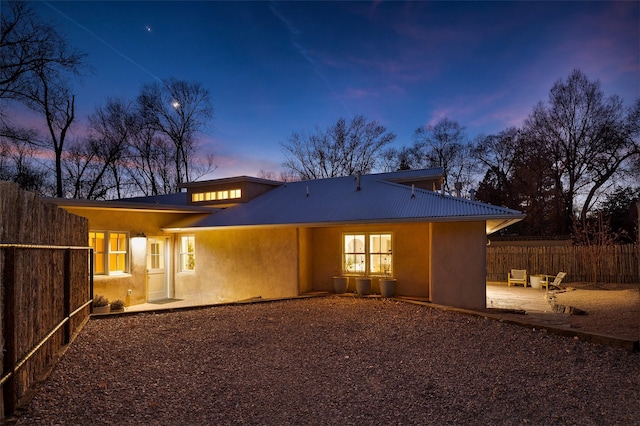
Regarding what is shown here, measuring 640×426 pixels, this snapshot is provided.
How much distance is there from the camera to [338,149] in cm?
3497

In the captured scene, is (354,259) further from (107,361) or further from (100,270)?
(107,361)

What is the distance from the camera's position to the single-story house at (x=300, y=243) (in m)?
11.4

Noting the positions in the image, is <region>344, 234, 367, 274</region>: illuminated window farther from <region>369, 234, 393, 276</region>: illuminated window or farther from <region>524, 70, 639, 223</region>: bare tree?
<region>524, 70, 639, 223</region>: bare tree

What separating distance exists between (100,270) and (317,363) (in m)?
9.56

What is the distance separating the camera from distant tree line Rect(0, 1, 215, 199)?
20078 mm

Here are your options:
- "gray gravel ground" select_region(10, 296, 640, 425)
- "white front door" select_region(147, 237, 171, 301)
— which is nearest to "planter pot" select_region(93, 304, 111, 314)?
"gray gravel ground" select_region(10, 296, 640, 425)

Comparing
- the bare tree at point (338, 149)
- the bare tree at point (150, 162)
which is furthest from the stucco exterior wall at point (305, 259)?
the bare tree at point (150, 162)

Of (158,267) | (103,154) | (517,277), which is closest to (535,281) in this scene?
(517,277)

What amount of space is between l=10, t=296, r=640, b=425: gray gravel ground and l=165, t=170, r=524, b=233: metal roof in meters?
3.42

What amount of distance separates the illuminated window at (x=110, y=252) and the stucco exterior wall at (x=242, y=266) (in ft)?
7.34

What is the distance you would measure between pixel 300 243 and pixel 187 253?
4.69 meters

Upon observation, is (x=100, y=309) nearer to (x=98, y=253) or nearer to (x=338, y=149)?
(x=98, y=253)

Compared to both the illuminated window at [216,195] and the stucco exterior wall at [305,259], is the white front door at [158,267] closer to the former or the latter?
the illuminated window at [216,195]

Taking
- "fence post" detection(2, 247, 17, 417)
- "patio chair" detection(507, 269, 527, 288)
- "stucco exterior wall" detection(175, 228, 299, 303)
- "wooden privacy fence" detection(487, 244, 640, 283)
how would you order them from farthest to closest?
1. "wooden privacy fence" detection(487, 244, 640, 283)
2. "patio chair" detection(507, 269, 527, 288)
3. "stucco exterior wall" detection(175, 228, 299, 303)
4. "fence post" detection(2, 247, 17, 417)
